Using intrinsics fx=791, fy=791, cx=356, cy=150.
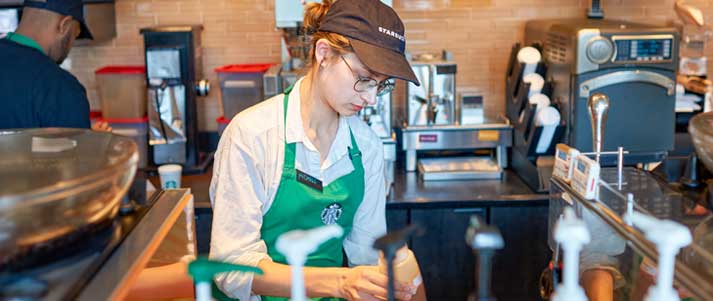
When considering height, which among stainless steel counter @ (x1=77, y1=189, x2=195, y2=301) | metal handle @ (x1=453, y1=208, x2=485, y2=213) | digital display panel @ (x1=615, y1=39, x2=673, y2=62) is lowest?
metal handle @ (x1=453, y1=208, x2=485, y2=213)

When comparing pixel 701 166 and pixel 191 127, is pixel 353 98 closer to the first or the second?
pixel 701 166

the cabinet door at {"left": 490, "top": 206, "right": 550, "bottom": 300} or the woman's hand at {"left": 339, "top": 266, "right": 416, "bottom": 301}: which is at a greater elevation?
the woman's hand at {"left": 339, "top": 266, "right": 416, "bottom": 301}

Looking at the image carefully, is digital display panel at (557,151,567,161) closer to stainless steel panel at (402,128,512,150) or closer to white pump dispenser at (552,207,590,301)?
white pump dispenser at (552,207,590,301)

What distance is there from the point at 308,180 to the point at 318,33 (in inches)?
15.6

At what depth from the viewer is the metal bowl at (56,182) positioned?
1049 mm

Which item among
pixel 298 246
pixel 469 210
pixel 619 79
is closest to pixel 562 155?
pixel 298 246

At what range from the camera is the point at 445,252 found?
352 centimetres

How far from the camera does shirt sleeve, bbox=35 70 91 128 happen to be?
8.87ft

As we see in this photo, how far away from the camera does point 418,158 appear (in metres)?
3.87

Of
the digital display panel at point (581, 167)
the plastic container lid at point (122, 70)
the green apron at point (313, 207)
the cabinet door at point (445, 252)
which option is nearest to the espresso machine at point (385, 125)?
the cabinet door at point (445, 252)

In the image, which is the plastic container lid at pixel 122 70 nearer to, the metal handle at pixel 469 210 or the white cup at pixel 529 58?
the metal handle at pixel 469 210

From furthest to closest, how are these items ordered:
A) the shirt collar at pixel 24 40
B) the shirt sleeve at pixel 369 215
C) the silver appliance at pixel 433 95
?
the silver appliance at pixel 433 95, the shirt collar at pixel 24 40, the shirt sleeve at pixel 369 215

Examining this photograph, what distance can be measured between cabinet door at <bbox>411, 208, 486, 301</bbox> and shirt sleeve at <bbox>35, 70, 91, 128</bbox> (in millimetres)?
1467

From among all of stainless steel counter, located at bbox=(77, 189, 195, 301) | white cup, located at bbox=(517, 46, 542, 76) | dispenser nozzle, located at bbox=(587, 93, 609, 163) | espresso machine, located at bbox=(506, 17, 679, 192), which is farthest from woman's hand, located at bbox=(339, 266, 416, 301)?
white cup, located at bbox=(517, 46, 542, 76)
